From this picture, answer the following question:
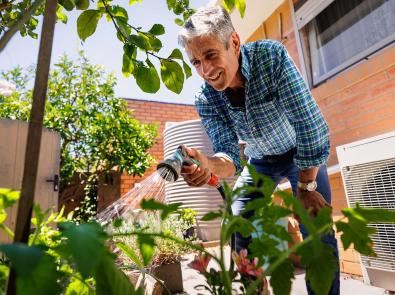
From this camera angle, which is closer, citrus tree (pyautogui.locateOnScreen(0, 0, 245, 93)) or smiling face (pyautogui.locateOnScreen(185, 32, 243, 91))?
citrus tree (pyautogui.locateOnScreen(0, 0, 245, 93))

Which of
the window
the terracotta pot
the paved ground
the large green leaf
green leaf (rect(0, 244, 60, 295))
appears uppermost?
the window

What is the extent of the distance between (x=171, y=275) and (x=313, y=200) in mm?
1435

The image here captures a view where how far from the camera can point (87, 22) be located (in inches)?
31.4

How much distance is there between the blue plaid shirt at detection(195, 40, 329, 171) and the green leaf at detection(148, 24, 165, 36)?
2.45 ft

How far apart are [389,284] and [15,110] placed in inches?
227

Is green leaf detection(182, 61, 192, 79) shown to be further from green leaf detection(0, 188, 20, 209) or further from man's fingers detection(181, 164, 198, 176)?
green leaf detection(0, 188, 20, 209)

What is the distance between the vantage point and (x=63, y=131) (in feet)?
17.3

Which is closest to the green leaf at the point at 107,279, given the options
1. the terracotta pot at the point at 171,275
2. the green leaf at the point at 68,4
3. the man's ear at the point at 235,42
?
the green leaf at the point at 68,4

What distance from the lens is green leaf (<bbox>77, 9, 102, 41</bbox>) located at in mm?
785

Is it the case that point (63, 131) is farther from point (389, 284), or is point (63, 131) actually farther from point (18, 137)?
point (389, 284)

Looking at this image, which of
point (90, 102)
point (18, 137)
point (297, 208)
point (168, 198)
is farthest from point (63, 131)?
point (297, 208)

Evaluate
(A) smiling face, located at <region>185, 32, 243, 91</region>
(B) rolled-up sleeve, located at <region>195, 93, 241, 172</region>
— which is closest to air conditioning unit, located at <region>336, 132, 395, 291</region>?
(B) rolled-up sleeve, located at <region>195, 93, 241, 172</region>

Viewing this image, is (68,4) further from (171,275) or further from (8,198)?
(171,275)

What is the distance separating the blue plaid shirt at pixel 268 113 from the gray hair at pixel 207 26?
0.19 meters
